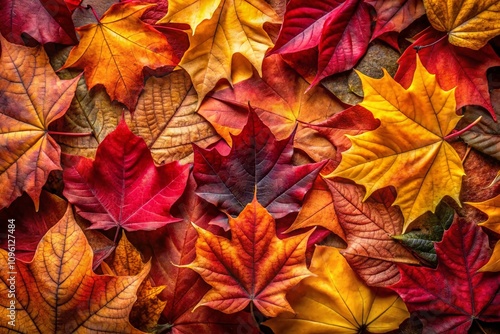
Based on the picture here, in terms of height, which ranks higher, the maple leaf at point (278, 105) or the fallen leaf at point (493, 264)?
the maple leaf at point (278, 105)

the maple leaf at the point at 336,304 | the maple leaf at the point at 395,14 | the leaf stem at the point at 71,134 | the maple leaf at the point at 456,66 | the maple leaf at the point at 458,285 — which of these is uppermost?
the maple leaf at the point at 395,14

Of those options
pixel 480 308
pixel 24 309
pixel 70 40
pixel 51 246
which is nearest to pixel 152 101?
pixel 70 40

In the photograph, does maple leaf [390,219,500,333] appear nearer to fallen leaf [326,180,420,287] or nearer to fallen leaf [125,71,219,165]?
fallen leaf [326,180,420,287]

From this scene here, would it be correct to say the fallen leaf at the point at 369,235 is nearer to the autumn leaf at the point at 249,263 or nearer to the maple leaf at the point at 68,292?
the autumn leaf at the point at 249,263

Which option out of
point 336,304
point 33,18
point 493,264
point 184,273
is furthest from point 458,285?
point 33,18

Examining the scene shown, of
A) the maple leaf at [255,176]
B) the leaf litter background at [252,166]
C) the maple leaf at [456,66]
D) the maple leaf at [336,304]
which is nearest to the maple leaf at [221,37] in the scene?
the leaf litter background at [252,166]

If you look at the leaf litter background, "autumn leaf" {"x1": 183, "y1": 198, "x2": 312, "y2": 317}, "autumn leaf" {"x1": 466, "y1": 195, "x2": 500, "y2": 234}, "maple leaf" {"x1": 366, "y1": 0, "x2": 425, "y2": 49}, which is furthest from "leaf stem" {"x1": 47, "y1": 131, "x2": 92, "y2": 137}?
"autumn leaf" {"x1": 466, "y1": 195, "x2": 500, "y2": 234}
